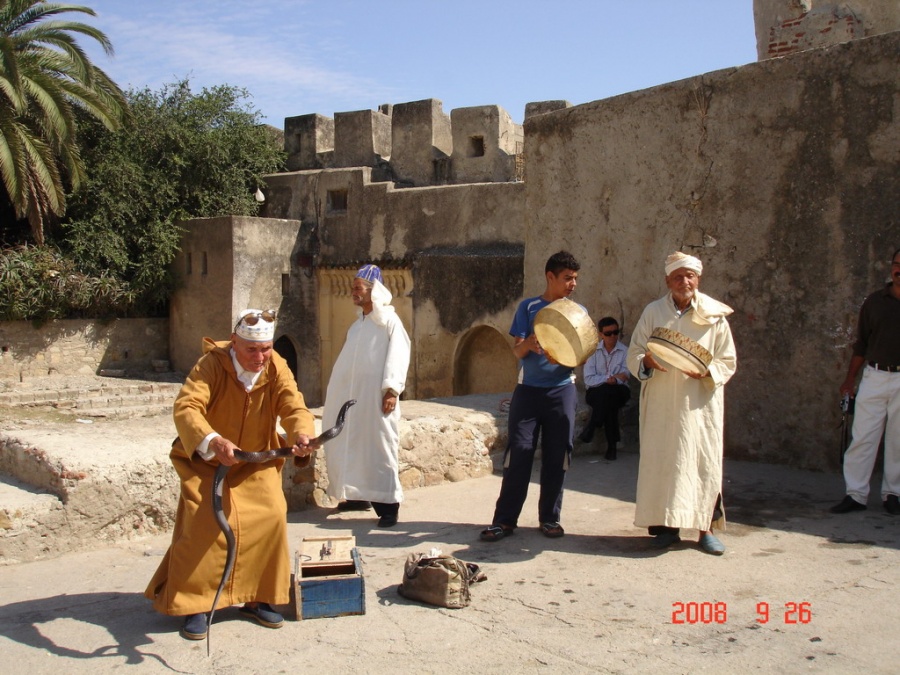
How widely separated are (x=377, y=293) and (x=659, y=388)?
1.91 meters

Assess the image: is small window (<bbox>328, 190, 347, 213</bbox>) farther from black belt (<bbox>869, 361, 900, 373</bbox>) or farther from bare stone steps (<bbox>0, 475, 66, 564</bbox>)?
bare stone steps (<bbox>0, 475, 66, 564</bbox>)

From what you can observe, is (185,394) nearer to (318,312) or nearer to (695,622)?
(695,622)

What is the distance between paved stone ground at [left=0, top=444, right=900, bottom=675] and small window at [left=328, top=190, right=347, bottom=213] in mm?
13426

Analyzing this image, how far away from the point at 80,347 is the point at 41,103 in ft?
15.7

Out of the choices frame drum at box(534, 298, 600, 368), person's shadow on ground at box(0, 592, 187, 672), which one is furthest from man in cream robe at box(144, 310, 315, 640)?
frame drum at box(534, 298, 600, 368)

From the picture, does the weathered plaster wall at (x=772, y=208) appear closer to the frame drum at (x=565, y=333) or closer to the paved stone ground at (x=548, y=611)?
the paved stone ground at (x=548, y=611)

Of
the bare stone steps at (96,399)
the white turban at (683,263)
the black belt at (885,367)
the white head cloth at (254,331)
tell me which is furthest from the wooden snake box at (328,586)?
the bare stone steps at (96,399)

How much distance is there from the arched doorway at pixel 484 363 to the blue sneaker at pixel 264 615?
10.6 meters

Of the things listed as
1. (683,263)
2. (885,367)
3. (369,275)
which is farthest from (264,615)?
(885,367)

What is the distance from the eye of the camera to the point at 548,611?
376cm

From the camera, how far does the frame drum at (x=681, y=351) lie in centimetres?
443

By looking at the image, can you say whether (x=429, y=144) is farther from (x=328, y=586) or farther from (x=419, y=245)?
(x=328, y=586)

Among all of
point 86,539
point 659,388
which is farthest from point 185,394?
point 659,388
